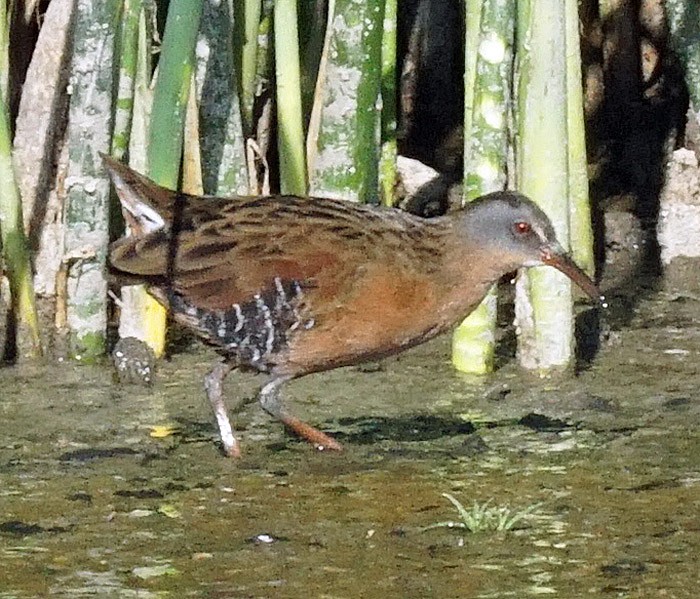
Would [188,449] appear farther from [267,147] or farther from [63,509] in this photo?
[267,147]

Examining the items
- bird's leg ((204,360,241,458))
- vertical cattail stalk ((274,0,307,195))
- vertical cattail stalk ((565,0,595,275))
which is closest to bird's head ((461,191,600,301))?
vertical cattail stalk ((565,0,595,275))

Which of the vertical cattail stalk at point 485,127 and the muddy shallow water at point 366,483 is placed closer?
the muddy shallow water at point 366,483

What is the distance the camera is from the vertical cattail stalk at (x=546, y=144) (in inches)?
191

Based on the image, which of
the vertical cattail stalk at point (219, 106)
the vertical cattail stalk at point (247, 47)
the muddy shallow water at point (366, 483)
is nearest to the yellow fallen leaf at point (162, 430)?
the muddy shallow water at point (366, 483)

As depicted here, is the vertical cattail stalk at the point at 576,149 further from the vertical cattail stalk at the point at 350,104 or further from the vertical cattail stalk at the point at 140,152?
the vertical cattail stalk at the point at 140,152

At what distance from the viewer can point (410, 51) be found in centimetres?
717

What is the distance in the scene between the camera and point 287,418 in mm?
4684

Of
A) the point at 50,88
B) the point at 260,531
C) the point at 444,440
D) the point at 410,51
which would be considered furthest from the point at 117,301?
the point at 410,51

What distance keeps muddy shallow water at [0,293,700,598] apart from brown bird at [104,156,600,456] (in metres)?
0.24

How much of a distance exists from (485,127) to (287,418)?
1.00 m

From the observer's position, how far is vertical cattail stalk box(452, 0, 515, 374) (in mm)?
4898

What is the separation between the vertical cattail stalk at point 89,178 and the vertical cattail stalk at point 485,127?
3.35 ft

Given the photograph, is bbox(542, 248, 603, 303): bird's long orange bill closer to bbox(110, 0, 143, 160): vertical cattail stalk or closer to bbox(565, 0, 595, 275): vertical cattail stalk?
bbox(565, 0, 595, 275): vertical cattail stalk

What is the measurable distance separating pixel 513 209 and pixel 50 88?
69.8 inches
